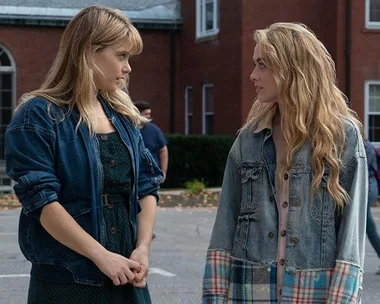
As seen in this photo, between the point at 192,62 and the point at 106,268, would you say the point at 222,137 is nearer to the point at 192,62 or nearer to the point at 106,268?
the point at 192,62

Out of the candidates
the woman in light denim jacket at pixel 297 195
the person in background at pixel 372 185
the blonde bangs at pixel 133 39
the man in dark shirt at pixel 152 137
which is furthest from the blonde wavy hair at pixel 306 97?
the man in dark shirt at pixel 152 137

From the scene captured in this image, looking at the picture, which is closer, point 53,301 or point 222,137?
point 53,301

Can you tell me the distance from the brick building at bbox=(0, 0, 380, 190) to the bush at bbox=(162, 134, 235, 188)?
124cm

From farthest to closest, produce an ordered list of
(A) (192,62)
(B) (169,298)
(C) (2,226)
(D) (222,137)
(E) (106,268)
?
(A) (192,62), (D) (222,137), (C) (2,226), (B) (169,298), (E) (106,268)

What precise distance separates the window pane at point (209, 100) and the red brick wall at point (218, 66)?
220 mm

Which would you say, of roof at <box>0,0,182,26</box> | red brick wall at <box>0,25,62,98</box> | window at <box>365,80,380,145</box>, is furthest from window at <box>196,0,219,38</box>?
window at <box>365,80,380,145</box>

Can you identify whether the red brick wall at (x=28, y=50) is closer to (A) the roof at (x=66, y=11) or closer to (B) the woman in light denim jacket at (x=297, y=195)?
(A) the roof at (x=66, y=11)

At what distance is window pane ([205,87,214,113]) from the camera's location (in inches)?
→ 1080

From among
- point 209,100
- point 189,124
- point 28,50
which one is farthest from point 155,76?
point 28,50

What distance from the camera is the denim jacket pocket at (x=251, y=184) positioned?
397 centimetres

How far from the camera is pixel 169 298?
30.7 ft

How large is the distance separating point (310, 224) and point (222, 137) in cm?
2087

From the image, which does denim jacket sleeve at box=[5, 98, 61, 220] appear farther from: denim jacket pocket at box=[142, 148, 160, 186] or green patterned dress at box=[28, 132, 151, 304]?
denim jacket pocket at box=[142, 148, 160, 186]

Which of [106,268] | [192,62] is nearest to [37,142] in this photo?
[106,268]
